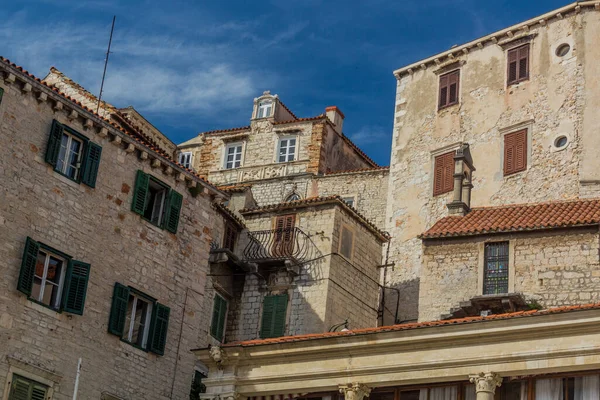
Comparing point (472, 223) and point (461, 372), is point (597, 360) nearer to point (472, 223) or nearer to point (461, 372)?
point (461, 372)

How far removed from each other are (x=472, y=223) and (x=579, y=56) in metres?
12.6

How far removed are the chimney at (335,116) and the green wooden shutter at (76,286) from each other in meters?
27.0

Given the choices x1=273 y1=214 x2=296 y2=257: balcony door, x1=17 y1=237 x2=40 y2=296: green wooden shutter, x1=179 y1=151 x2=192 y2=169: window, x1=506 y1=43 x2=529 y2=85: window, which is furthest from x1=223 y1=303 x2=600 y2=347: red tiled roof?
x1=179 y1=151 x2=192 y2=169: window

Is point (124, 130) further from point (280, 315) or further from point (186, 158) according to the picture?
point (186, 158)

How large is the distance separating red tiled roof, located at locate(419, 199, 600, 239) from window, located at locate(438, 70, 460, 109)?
11.4 meters

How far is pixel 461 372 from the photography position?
77.9 feet

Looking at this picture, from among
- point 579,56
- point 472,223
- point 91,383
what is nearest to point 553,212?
point 472,223

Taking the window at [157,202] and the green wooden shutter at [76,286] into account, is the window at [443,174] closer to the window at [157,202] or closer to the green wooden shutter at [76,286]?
the window at [157,202]

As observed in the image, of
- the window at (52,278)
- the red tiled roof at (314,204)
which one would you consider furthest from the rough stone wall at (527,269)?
the window at (52,278)

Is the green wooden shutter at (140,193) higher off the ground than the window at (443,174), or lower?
lower

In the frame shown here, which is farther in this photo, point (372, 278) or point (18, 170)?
point (372, 278)

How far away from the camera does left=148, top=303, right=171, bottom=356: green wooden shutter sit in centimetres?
3012

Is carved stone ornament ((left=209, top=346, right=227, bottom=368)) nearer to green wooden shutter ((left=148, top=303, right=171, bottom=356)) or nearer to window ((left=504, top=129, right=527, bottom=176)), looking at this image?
green wooden shutter ((left=148, top=303, right=171, bottom=356))

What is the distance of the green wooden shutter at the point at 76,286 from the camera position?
2802cm
